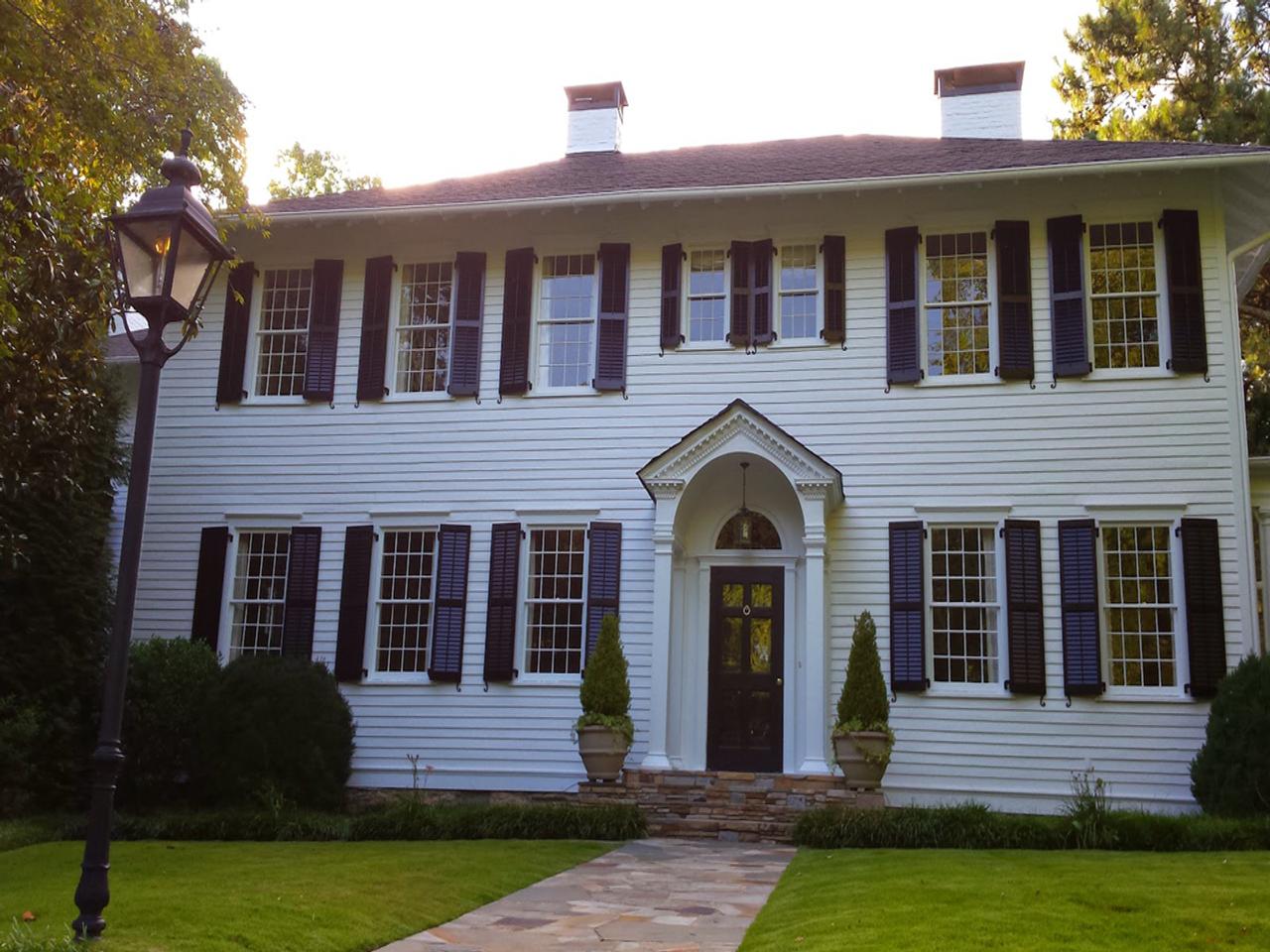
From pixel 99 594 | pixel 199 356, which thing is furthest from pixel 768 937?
pixel 199 356

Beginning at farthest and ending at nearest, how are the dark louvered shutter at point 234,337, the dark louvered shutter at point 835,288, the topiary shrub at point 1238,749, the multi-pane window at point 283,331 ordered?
A: the multi-pane window at point 283,331 < the dark louvered shutter at point 234,337 < the dark louvered shutter at point 835,288 < the topiary shrub at point 1238,749

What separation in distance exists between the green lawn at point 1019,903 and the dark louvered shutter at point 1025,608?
324cm

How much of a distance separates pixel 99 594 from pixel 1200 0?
20056mm

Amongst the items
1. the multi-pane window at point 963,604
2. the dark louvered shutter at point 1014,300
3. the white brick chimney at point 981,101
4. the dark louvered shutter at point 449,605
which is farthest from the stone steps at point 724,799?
the white brick chimney at point 981,101

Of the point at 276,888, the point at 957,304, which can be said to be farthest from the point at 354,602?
the point at 957,304

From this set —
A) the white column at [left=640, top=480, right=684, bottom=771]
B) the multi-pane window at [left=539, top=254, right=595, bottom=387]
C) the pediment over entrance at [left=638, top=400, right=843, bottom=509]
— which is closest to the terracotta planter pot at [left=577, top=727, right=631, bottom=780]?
the white column at [left=640, top=480, right=684, bottom=771]

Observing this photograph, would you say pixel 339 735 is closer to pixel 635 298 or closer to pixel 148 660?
pixel 148 660

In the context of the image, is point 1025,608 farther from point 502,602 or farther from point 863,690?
point 502,602

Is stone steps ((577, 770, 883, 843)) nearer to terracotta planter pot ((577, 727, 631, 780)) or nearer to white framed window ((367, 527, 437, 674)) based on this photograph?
terracotta planter pot ((577, 727, 631, 780))

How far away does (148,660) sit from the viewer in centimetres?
1338

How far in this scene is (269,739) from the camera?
12664 millimetres

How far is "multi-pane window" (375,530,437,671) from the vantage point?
1445cm

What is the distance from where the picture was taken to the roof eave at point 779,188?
1291 cm

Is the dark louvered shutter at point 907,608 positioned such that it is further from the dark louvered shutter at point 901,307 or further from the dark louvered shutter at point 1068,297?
the dark louvered shutter at point 1068,297
